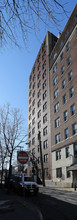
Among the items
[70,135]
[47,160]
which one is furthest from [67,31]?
[47,160]

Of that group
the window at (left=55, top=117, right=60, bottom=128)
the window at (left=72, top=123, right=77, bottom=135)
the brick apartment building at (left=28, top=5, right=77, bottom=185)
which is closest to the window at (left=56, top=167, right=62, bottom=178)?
the brick apartment building at (left=28, top=5, right=77, bottom=185)

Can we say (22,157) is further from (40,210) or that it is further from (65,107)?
(65,107)

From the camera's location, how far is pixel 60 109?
108ft

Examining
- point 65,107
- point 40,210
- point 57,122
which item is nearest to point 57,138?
point 57,122

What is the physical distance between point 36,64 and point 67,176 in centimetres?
3883

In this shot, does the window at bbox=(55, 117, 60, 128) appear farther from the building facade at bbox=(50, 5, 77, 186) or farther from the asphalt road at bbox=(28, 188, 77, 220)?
the asphalt road at bbox=(28, 188, 77, 220)

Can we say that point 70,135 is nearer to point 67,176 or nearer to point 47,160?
point 67,176

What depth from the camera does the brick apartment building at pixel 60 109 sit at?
2822 centimetres

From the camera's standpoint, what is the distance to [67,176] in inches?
1088

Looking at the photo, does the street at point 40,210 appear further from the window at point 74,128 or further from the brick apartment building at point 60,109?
the window at point 74,128

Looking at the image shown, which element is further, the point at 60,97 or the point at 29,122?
the point at 29,122

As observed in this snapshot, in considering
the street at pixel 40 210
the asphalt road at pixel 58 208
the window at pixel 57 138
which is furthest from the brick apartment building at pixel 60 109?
the street at pixel 40 210

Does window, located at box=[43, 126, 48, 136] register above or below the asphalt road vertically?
above

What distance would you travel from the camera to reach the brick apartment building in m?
28.2
